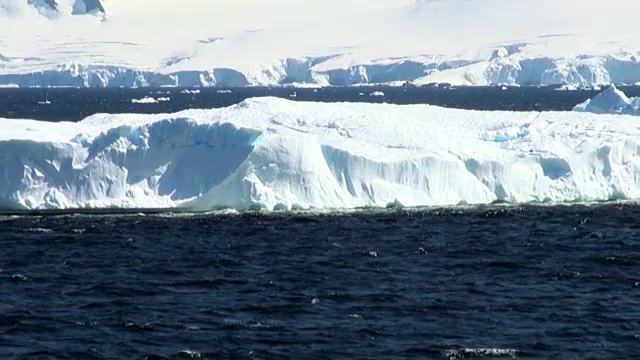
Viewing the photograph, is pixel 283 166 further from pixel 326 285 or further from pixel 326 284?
pixel 326 285

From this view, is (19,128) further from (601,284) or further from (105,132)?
(601,284)

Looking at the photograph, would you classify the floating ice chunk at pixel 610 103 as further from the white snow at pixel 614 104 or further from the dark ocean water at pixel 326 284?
the dark ocean water at pixel 326 284

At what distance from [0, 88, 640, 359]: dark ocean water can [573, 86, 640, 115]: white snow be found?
42.9ft

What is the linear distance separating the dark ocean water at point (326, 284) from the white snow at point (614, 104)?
13072 mm

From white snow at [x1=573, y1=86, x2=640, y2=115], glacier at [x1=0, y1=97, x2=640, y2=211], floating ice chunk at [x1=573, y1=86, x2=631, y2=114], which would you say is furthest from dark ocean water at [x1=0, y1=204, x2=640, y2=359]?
floating ice chunk at [x1=573, y1=86, x2=631, y2=114]

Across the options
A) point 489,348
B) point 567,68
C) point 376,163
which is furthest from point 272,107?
point 567,68

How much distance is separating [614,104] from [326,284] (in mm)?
27375

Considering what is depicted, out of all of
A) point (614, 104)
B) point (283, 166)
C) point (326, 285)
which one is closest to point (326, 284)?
point (326, 285)

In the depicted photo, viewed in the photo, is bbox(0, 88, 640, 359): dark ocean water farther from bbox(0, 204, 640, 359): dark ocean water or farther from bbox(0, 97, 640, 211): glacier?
bbox(0, 97, 640, 211): glacier

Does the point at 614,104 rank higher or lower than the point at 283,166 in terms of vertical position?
lower

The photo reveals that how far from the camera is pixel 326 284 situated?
2753 centimetres

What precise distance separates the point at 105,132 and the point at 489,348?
1961cm

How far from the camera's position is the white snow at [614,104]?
51.1 meters

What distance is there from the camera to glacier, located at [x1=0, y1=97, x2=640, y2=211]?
124ft
